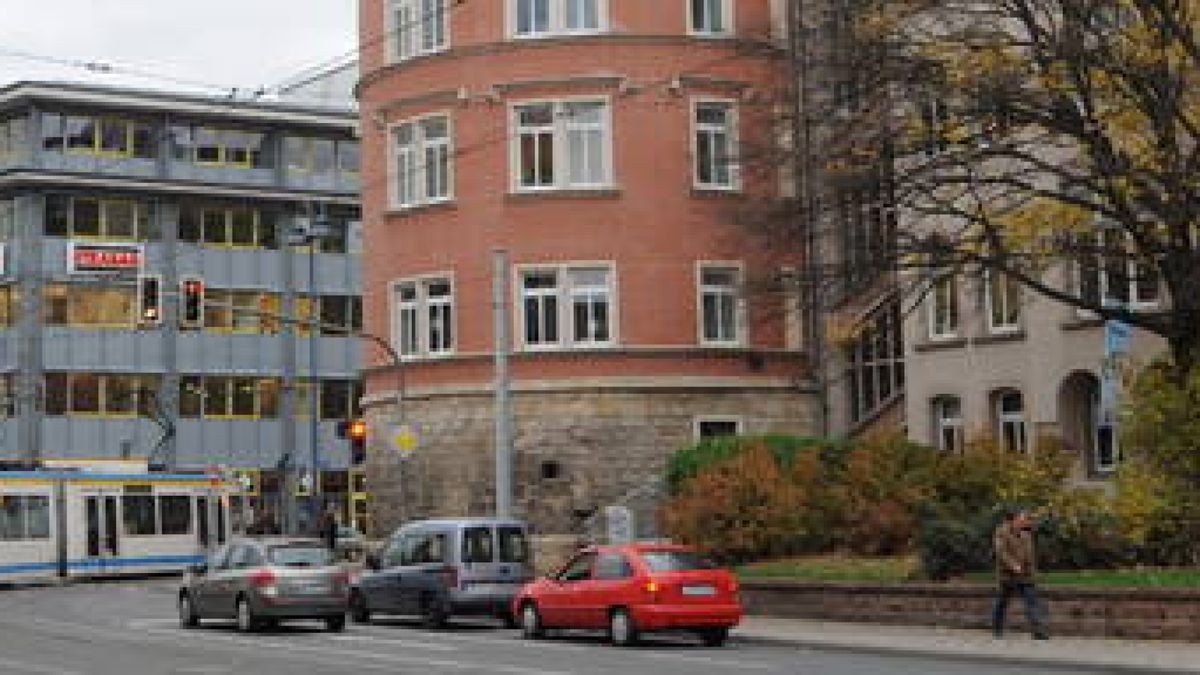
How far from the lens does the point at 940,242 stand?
29.4 metres

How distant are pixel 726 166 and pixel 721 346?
14.2 feet

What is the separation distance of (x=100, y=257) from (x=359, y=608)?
44339 millimetres

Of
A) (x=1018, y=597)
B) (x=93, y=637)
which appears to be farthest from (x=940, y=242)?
(x=93, y=637)

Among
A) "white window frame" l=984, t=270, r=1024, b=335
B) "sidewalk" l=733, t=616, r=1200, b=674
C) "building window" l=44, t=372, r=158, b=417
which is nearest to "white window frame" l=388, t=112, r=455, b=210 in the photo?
"white window frame" l=984, t=270, r=1024, b=335

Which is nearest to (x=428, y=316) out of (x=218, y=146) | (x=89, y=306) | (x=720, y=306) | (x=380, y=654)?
(x=720, y=306)

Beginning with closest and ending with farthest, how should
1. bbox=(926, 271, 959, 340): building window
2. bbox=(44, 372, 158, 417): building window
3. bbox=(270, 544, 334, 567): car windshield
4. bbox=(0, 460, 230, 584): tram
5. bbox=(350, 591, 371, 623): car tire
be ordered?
bbox=(270, 544, 334, 567): car windshield → bbox=(350, 591, 371, 623): car tire → bbox=(926, 271, 959, 340): building window → bbox=(0, 460, 230, 584): tram → bbox=(44, 372, 158, 417): building window

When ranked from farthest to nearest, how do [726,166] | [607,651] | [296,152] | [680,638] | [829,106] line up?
[296,152] < [726,166] < [829,106] < [680,638] < [607,651]

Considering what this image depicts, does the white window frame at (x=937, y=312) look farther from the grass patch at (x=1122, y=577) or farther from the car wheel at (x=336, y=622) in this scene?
the car wheel at (x=336, y=622)

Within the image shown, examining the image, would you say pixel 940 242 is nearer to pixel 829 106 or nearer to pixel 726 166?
pixel 829 106

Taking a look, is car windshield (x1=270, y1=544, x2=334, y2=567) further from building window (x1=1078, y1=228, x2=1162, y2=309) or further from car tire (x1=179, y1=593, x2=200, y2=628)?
building window (x1=1078, y1=228, x2=1162, y2=309)

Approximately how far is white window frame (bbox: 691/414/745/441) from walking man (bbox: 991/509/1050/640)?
714 inches

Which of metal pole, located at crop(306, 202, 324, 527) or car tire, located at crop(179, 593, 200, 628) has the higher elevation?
metal pole, located at crop(306, 202, 324, 527)

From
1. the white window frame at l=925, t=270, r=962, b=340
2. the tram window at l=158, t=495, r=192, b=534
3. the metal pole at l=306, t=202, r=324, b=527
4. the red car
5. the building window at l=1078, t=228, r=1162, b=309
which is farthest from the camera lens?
the metal pole at l=306, t=202, r=324, b=527

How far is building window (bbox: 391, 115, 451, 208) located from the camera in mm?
44625
